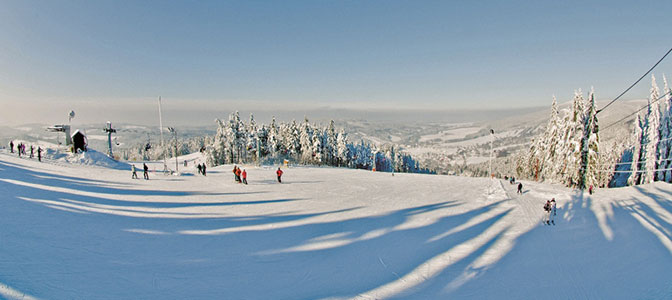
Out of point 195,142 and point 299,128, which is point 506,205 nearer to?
point 299,128

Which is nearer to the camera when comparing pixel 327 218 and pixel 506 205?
pixel 327 218

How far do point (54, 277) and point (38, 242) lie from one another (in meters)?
2.86

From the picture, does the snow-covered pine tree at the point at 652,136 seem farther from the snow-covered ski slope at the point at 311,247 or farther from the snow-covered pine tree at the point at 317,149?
the snow-covered pine tree at the point at 317,149

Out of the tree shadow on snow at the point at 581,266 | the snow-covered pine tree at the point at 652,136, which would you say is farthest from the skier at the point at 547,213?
the snow-covered pine tree at the point at 652,136

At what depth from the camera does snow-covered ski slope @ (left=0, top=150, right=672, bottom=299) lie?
22.3 ft

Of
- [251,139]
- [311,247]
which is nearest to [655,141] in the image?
[311,247]

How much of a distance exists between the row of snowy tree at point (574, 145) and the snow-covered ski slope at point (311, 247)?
14.4m

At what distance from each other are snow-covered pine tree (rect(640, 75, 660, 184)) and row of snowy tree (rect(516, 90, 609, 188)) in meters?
5.26

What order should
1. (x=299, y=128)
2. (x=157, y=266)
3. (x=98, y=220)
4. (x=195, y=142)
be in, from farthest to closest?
(x=195, y=142), (x=299, y=128), (x=98, y=220), (x=157, y=266)

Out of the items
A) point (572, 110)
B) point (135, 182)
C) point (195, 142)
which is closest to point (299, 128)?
point (135, 182)

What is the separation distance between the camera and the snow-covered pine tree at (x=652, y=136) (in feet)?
106

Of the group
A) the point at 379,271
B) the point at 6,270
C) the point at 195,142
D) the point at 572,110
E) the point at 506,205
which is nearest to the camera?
the point at 6,270

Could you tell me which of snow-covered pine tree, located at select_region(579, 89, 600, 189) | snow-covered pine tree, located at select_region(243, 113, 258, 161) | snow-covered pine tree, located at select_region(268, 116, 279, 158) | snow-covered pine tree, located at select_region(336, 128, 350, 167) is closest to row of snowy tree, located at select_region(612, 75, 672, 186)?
snow-covered pine tree, located at select_region(579, 89, 600, 189)

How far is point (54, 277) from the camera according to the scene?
19.9 ft
